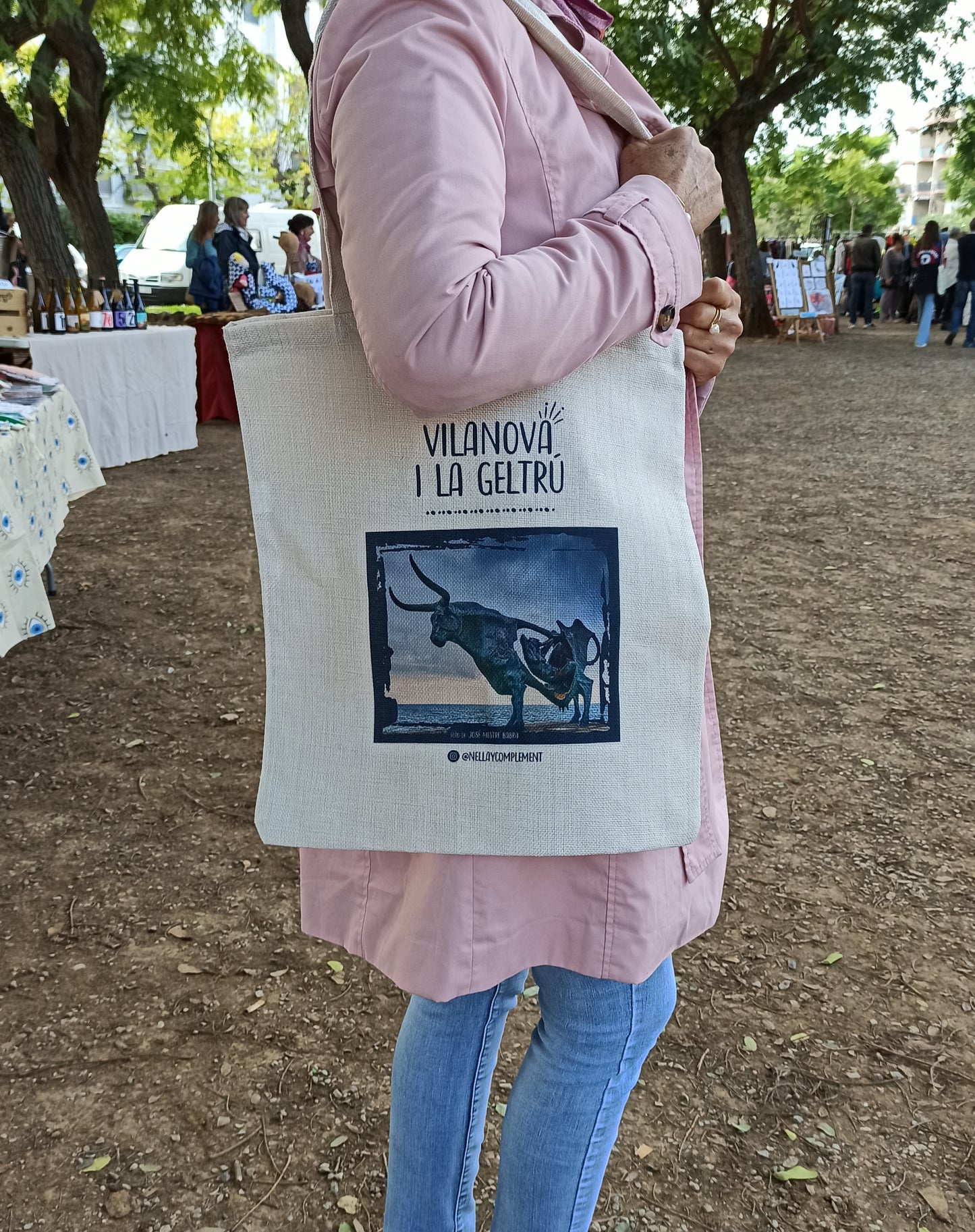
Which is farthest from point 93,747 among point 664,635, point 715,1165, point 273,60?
point 273,60

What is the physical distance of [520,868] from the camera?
1.06 metres

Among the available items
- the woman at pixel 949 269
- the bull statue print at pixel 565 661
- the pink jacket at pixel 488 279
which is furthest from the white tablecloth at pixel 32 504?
the woman at pixel 949 269

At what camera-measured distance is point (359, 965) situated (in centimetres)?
244

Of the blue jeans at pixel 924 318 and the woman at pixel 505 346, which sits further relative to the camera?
the blue jeans at pixel 924 318

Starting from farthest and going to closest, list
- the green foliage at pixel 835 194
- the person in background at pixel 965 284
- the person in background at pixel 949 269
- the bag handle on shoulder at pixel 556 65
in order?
the green foliage at pixel 835 194
the person in background at pixel 949 269
the person in background at pixel 965 284
the bag handle on shoulder at pixel 556 65

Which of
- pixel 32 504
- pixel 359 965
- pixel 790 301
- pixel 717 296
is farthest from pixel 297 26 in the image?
pixel 717 296

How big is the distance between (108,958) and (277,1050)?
0.54 m

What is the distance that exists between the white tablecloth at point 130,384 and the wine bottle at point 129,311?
0.43 feet

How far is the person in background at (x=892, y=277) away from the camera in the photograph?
2359 centimetres

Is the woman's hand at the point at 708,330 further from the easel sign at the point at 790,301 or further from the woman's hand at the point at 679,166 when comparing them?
the easel sign at the point at 790,301

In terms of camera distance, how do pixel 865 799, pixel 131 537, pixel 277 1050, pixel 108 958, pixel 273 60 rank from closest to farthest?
1. pixel 277 1050
2. pixel 108 958
3. pixel 865 799
4. pixel 131 537
5. pixel 273 60

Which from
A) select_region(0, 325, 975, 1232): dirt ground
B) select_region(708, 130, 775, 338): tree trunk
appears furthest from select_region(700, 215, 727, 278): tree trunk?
select_region(0, 325, 975, 1232): dirt ground

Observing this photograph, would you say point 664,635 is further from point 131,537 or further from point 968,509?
point 968,509

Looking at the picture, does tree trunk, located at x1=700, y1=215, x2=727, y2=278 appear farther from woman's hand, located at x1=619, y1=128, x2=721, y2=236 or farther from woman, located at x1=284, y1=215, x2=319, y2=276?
woman's hand, located at x1=619, y1=128, x2=721, y2=236
